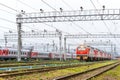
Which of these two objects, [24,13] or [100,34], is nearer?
[24,13]

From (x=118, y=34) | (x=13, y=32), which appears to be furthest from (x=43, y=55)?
(x=118, y=34)

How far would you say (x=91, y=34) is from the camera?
75688 millimetres

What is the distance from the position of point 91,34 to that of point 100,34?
2421mm

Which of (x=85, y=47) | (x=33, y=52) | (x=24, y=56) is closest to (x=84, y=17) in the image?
(x=85, y=47)

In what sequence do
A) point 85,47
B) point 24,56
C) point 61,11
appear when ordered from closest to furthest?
point 61,11 → point 85,47 → point 24,56

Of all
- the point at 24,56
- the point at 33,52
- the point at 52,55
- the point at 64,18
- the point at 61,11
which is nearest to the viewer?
the point at 61,11

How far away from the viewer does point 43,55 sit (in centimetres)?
7675

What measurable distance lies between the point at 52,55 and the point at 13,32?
544 inches

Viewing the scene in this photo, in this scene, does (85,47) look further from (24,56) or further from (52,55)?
(52,55)

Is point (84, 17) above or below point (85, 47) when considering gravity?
above

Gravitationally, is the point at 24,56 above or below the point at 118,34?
below

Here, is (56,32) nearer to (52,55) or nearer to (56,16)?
(52,55)

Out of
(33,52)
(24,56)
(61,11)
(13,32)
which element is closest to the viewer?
(61,11)

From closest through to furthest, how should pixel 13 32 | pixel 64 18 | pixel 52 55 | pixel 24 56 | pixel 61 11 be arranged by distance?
1. pixel 61 11
2. pixel 64 18
3. pixel 24 56
4. pixel 13 32
5. pixel 52 55
